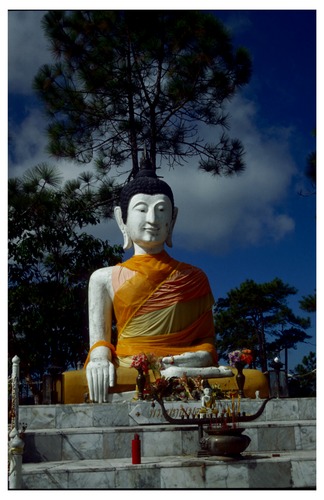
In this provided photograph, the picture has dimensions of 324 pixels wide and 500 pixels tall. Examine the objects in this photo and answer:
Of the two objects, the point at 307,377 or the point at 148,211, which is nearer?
the point at 148,211

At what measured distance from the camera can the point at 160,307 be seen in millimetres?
9266

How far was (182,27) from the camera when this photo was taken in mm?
12844

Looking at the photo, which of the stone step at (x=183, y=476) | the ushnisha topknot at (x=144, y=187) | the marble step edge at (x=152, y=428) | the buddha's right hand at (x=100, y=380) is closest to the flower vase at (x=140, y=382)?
the buddha's right hand at (x=100, y=380)

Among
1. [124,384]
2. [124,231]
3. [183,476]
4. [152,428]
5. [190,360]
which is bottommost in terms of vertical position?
[183,476]

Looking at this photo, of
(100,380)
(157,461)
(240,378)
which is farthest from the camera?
(100,380)

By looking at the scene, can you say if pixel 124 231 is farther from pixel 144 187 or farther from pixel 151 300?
pixel 151 300

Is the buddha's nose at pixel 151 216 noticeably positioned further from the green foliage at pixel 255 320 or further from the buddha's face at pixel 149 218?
the green foliage at pixel 255 320

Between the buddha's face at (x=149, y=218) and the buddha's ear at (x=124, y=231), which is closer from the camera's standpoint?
the buddha's face at (x=149, y=218)

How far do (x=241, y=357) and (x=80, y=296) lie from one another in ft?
15.8

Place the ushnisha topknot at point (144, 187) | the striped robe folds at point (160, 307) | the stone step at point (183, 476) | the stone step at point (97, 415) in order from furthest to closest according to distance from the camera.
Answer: the ushnisha topknot at point (144, 187) < the striped robe folds at point (160, 307) < the stone step at point (97, 415) < the stone step at point (183, 476)

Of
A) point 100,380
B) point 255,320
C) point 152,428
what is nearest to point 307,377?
point 255,320

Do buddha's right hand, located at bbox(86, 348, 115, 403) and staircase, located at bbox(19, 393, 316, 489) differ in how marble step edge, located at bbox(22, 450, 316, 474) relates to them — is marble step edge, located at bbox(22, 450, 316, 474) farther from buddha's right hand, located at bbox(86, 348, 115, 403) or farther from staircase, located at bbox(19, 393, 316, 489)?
buddha's right hand, located at bbox(86, 348, 115, 403)

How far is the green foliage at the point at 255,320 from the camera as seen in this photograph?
1606cm

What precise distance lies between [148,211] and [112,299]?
129cm
